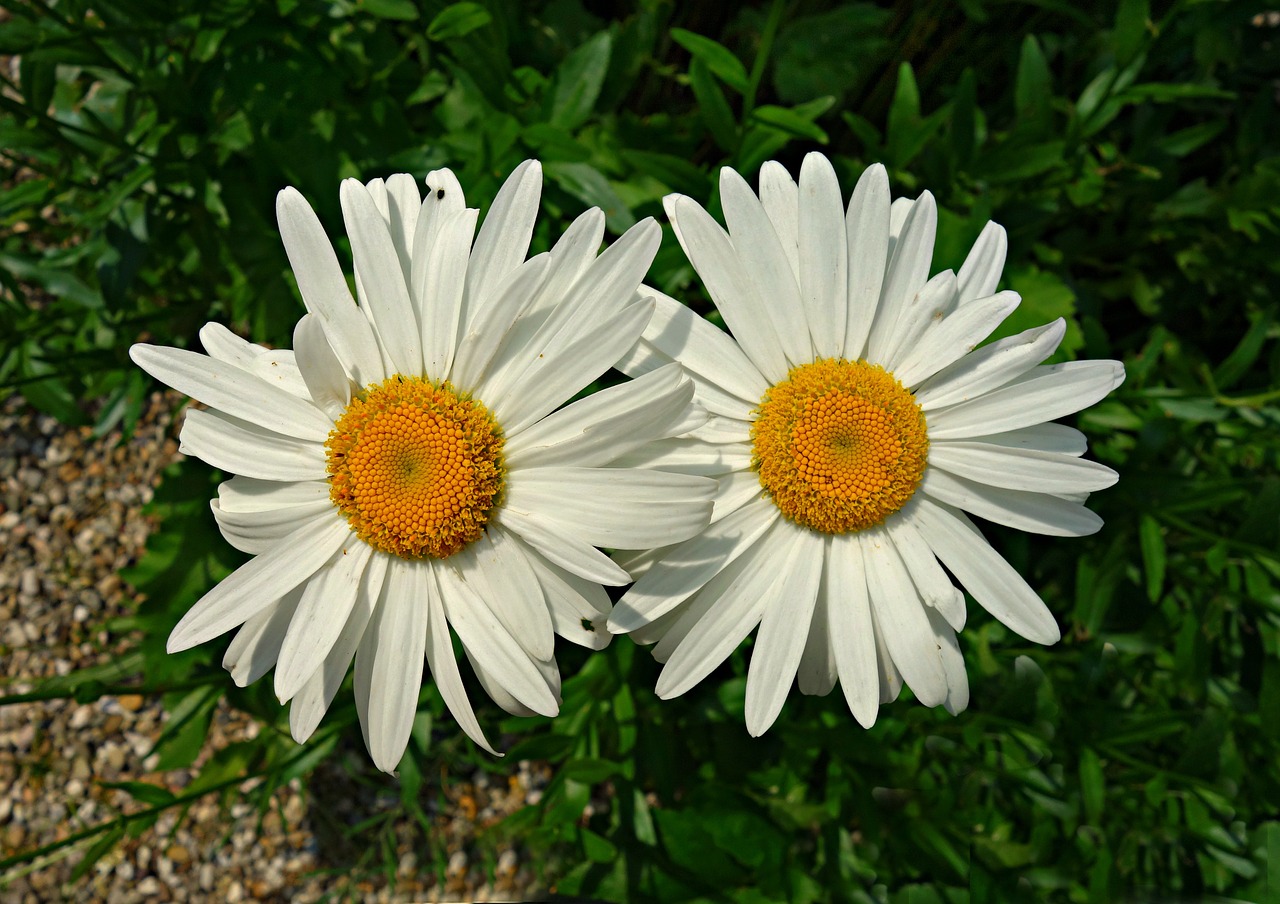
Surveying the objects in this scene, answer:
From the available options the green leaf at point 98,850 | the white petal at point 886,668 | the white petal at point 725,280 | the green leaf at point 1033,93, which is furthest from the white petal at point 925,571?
the green leaf at point 98,850

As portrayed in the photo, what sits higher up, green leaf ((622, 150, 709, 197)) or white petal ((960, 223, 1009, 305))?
green leaf ((622, 150, 709, 197))

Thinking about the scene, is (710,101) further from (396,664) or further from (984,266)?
(396,664)

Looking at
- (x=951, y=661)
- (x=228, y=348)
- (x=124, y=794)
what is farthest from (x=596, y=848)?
(x=124, y=794)

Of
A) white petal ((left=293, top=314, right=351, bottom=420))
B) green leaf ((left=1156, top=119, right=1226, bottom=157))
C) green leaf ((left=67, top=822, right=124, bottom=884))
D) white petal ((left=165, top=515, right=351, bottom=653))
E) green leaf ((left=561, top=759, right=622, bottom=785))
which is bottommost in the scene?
green leaf ((left=67, top=822, right=124, bottom=884))

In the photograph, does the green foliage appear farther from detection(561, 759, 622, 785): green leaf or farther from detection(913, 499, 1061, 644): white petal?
detection(913, 499, 1061, 644): white petal

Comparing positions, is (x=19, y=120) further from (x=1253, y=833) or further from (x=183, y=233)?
(x=1253, y=833)

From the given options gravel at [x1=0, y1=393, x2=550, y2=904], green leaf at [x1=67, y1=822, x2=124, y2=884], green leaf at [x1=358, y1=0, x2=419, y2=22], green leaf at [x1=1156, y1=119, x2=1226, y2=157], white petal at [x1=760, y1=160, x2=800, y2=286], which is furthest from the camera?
gravel at [x1=0, y1=393, x2=550, y2=904]

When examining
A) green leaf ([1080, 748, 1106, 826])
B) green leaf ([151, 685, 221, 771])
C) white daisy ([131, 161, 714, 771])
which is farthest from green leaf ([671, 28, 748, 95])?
green leaf ([151, 685, 221, 771])
